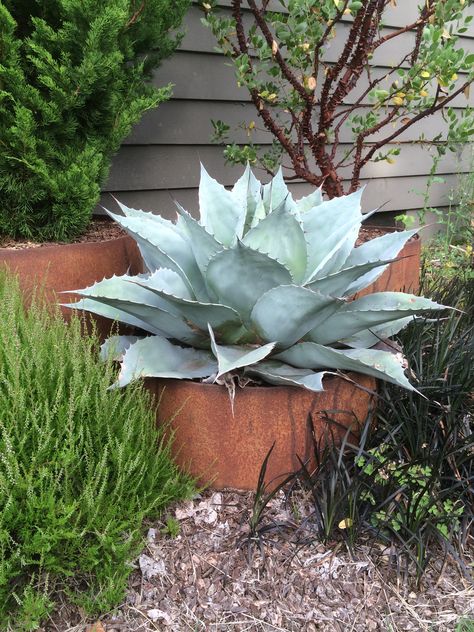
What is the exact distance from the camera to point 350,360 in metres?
1.72

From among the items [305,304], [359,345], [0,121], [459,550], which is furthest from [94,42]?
[459,550]

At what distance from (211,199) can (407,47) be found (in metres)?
3.64

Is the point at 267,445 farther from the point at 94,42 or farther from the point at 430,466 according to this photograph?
the point at 94,42

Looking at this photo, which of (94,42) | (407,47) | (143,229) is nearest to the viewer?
(143,229)

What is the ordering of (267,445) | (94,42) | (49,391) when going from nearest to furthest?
(49,391) < (267,445) < (94,42)

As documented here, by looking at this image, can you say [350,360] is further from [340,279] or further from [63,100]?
[63,100]

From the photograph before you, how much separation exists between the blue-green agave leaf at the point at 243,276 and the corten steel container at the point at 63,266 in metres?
0.53

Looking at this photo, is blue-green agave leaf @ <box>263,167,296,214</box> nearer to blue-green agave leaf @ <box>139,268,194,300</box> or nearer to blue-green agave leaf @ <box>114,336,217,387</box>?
blue-green agave leaf @ <box>139,268,194,300</box>

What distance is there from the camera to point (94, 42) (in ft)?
7.03

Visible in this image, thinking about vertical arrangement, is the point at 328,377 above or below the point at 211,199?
below

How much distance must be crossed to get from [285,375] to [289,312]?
0.64ft

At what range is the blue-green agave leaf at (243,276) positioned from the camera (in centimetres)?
163

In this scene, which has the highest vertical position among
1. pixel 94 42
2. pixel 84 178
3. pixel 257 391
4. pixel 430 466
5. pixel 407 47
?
pixel 407 47

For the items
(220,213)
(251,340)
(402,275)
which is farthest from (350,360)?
(402,275)
